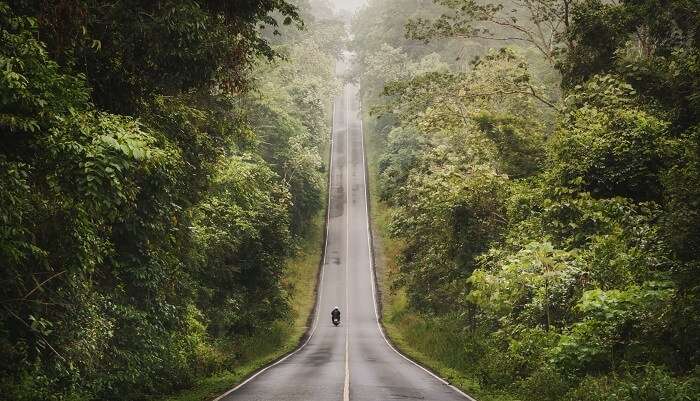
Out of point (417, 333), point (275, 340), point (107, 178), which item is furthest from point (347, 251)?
point (107, 178)

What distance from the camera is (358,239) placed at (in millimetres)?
58156

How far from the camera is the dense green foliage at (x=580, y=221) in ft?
36.1

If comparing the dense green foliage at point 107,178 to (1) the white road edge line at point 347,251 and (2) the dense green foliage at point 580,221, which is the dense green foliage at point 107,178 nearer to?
(1) the white road edge line at point 347,251

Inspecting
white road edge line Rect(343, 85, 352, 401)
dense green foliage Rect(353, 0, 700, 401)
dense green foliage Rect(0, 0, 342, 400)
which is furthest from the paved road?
dense green foliage Rect(0, 0, 342, 400)

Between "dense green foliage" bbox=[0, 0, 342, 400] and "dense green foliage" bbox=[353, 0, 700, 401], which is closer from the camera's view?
"dense green foliage" bbox=[0, 0, 342, 400]

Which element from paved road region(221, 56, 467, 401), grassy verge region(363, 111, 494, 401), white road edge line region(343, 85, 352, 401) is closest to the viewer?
paved road region(221, 56, 467, 401)

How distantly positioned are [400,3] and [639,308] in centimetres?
6161

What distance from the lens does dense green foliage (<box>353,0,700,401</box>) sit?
11000 millimetres

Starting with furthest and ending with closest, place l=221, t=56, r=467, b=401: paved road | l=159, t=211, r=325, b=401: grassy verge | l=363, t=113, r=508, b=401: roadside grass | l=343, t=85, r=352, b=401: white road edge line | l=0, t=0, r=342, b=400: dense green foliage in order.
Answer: l=363, t=113, r=508, b=401: roadside grass < l=343, t=85, r=352, b=401: white road edge line < l=159, t=211, r=325, b=401: grassy verge < l=221, t=56, r=467, b=401: paved road < l=0, t=0, r=342, b=400: dense green foliage

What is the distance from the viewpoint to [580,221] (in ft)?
53.4

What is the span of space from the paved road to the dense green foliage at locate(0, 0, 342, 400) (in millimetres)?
3191

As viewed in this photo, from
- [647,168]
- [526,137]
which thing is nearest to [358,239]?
[526,137]

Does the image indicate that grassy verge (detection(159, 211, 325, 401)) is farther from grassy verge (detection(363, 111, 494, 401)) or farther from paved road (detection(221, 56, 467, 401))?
grassy verge (detection(363, 111, 494, 401))

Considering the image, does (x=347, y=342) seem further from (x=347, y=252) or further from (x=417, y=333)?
(x=347, y=252)
